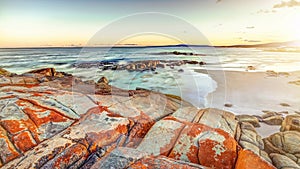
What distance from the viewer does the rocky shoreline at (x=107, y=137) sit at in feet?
9.59

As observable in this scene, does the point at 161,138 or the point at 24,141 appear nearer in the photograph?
the point at 24,141

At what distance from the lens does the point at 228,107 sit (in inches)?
356

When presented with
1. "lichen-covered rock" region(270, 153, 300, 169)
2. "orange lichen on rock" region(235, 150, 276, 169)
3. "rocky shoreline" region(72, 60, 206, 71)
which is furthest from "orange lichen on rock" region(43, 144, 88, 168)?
"rocky shoreline" region(72, 60, 206, 71)

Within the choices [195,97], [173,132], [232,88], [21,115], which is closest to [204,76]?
[232,88]

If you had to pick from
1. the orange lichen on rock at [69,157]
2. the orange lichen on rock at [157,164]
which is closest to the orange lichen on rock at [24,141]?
the orange lichen on rock at [69,157]

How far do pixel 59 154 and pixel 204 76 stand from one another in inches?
437

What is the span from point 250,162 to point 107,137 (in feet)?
7.05

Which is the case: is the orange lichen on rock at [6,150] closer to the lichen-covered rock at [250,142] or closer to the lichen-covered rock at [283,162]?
the lichen-covered rock at [250,142]

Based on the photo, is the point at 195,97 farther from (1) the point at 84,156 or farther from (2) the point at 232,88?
(1) the point at 84,156

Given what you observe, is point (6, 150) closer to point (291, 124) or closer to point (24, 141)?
point (24, 141)

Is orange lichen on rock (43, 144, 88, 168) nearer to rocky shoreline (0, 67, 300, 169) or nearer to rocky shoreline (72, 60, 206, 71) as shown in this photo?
rocky shoreline (0, 67, 300, 169)

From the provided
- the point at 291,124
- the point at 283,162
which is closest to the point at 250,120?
the point at 291,124

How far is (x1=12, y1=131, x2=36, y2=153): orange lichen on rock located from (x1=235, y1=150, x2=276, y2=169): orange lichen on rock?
9.75ft

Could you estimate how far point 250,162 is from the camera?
10.3ft
